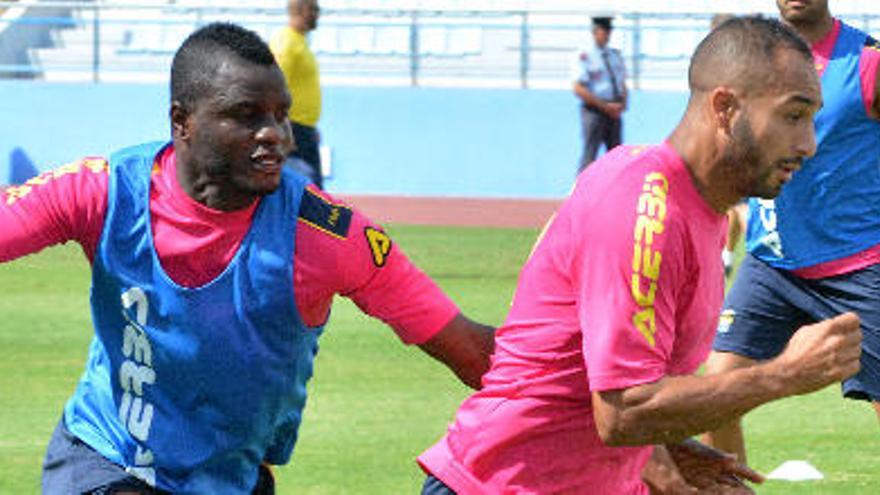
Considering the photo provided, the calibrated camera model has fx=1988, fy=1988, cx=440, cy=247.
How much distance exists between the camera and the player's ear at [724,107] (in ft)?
16.0

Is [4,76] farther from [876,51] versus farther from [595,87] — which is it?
[876,51]

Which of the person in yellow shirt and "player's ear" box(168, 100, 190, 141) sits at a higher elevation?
"player's ear" box(168, 100, 190, 141)

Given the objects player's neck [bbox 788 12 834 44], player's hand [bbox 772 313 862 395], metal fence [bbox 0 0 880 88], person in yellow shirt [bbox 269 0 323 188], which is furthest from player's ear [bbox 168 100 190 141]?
metal fence [bbox 0 0 880 88]

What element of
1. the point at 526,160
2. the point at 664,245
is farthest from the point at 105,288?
the point at 526,160

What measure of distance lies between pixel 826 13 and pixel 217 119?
3.81m

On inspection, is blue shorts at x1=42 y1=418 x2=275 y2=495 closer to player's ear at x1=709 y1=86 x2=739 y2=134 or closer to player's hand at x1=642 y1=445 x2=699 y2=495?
player's hand at x1=642 y1=445 x2=699 y2=495

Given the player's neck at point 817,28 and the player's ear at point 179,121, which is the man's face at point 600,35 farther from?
the player's ear at point 179,121

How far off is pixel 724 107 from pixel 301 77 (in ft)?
38.3

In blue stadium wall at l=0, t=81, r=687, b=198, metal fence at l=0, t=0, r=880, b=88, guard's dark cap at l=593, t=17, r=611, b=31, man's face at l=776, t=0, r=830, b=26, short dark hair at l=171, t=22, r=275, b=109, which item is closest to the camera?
short dark hair at l=171, t=22, r=275, b=109

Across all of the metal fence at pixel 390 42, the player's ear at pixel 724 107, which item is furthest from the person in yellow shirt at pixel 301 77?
the player's ear at pixel 724 107

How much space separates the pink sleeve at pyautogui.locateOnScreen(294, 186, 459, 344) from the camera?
531 centimetres

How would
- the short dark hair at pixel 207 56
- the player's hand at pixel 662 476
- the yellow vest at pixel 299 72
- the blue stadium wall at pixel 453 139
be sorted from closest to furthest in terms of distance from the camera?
the player's hand at pixel 662 476, the short dark hair at pixel 207 56, the yellow vest at pixel 299 72, the blue stadium wall at pixel 453 139

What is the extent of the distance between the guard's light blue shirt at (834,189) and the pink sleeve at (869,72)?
0.07ft

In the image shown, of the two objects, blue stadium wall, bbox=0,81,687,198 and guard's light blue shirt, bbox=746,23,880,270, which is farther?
blue stadium wall, bbox=0,81,687,198
